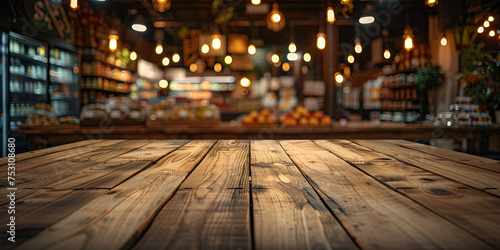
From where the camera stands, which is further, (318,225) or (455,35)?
(455,35)

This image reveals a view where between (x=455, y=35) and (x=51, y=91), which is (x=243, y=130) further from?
(x=455, y=35)

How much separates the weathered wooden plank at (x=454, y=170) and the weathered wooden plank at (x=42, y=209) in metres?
0.97

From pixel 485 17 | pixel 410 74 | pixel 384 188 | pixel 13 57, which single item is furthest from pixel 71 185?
pixel 410 74

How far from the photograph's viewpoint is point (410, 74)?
26.9 ft

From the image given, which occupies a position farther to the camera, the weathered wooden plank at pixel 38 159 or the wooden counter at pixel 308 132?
the wooden counter at pixel 308 132

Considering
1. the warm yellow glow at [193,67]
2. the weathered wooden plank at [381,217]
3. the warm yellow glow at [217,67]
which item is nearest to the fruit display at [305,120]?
the weathered wooden plank at [381,217]

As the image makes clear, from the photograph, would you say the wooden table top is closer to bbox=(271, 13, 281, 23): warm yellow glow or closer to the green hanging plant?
bbox=(271, 13, 281, 23): warm yellow glow

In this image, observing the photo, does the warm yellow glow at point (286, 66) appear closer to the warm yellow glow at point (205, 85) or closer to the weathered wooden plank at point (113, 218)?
the warm yellow glow at point (205, 85)

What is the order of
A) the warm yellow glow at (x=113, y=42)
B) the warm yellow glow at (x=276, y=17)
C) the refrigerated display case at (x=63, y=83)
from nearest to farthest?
the warm yellow glow at (x=276, y=17)
the warm yellow glow at (x=113, y=42)
the refrigerated display case at (x=63, y=83)

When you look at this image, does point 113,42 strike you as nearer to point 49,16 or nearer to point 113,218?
point 49,16

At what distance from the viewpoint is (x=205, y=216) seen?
0.62 meters

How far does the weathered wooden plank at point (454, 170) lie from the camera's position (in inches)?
34.7

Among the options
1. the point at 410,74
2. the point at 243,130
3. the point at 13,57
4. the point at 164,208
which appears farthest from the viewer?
the point at 410,74

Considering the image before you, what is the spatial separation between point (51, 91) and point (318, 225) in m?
6.34
